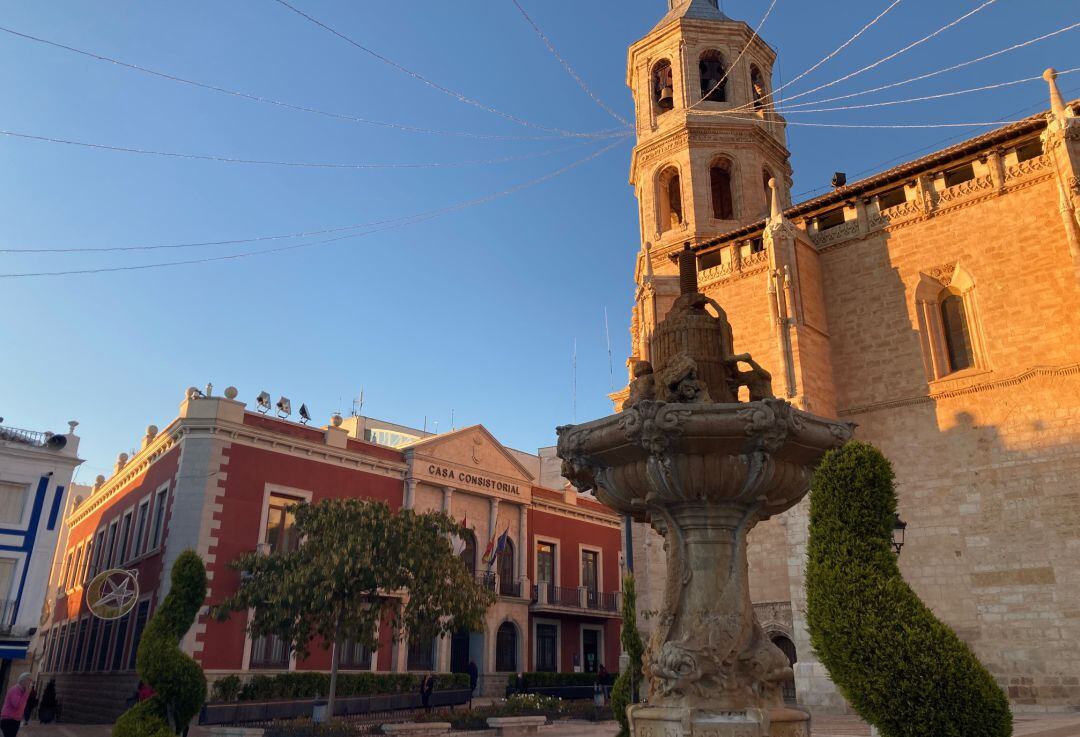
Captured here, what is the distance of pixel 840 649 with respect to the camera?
7055 mm

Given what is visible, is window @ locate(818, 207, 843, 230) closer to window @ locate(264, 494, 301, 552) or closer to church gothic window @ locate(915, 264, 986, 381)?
church gothic window @ locate(915, 264, 986, 381)

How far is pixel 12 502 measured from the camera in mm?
20547

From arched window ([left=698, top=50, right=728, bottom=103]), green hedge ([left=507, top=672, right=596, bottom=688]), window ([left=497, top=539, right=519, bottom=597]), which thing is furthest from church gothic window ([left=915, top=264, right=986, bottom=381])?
green hedge ([left=507, top=672, right=596, bottom=688])

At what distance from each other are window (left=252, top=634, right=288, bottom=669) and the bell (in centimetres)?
2251

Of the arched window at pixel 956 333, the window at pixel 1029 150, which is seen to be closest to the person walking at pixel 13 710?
the arched window at pixel 956 333

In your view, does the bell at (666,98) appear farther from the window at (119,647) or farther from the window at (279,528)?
the window at (119,647)

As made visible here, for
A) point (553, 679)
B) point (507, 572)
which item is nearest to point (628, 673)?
point (553, 679)

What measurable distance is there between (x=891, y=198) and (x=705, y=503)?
17381 millimetres

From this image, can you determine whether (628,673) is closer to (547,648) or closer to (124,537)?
(547,648)

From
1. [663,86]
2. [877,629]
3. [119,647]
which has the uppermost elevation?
[663,86]

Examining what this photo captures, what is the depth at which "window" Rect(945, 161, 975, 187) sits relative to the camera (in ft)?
62.0

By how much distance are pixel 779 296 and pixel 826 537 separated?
12869 millimetres

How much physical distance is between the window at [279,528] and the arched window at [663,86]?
19.4m

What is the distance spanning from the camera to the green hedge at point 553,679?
85.8 ft
